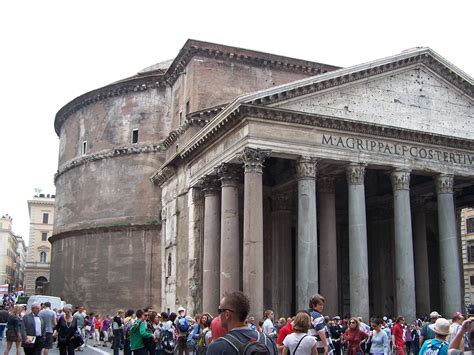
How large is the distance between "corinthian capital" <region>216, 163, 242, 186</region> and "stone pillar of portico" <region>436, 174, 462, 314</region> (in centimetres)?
705

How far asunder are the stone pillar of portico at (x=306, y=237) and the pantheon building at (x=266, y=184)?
0.04m

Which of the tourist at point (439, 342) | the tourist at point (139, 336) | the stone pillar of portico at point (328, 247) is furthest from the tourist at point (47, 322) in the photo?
the stone pillar of portico at point (328, 247)

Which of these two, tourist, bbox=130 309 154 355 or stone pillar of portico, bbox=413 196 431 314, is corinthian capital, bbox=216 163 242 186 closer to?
stone pillar of portico, bbox=413 196 431 314

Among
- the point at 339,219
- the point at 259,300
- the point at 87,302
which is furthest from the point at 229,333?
the point at 87,302

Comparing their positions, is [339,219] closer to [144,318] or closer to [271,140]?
[271,140]

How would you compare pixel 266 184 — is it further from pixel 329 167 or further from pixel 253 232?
pixel 253 232

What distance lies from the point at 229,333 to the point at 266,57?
22.4 metres

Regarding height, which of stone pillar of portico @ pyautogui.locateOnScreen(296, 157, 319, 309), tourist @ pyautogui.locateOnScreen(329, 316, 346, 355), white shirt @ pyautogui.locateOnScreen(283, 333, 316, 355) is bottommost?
tourist @ pyautogui.locateOnScreen(329, 316, 346, 355)

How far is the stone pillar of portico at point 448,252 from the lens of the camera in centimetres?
1886

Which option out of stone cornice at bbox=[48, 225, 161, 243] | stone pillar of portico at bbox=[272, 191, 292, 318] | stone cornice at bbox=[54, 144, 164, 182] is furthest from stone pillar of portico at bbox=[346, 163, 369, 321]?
stone cornice at bbox=[54, 144, 164, 182]

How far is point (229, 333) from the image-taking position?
131 inches

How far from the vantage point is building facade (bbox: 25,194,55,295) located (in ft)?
188

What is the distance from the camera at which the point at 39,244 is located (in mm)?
61219

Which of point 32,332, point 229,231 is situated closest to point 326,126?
point 229,231
